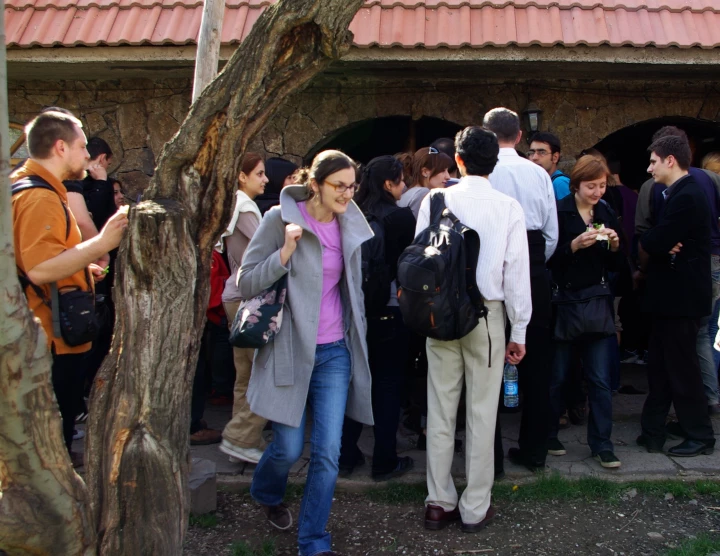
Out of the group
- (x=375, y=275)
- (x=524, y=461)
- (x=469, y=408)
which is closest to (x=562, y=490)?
(x=524, y=461)

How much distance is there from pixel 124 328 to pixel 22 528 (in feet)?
2.28

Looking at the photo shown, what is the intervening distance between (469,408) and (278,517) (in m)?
1.09

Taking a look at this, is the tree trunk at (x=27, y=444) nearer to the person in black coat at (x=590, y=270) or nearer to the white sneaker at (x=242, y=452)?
the white sneaker at (x=242, y=452)

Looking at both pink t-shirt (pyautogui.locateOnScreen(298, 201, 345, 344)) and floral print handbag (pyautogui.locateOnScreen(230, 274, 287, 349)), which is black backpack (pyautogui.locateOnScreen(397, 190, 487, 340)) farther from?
floral print handbag (pyautogui.locateOnScreen(230, 274, 287, 349))

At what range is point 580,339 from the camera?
424 cm

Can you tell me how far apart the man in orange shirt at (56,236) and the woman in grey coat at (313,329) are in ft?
2.40

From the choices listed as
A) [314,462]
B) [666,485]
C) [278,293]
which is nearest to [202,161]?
[278,293]

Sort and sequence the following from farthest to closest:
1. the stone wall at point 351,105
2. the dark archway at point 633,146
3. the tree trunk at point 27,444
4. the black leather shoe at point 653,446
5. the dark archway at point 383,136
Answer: the dark archway at point 383,136 < the dark archway at point 633,146 < the stone wall at point 351,105 < the black leather shoe at point 653,446 < the tree trunk at point 27,444

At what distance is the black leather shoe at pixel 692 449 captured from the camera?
4.44 metres

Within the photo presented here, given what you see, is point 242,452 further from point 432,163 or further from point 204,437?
point 432,163

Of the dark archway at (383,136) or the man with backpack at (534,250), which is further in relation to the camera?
the dark archway at (383,136)

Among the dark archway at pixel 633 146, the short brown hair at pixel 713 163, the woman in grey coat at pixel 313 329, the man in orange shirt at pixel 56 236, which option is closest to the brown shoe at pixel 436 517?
the woman in grey coat at pixel 313 329

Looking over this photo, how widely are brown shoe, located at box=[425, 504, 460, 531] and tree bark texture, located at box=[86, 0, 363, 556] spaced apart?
148 centimetres

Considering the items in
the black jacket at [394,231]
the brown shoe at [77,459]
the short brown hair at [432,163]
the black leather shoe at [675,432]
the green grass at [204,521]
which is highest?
the short brown hair at [432,163]
